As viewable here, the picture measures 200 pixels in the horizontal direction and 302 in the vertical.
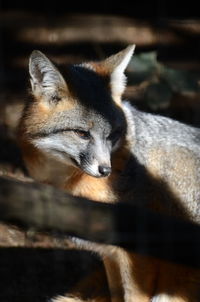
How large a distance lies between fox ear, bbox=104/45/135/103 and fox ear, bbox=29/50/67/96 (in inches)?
9.5

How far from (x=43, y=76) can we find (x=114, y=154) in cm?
43

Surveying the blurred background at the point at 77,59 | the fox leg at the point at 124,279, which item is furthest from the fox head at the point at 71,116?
the blurred background at the point at 77,59

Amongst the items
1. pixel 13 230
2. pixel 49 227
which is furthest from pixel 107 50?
pixel 49 227

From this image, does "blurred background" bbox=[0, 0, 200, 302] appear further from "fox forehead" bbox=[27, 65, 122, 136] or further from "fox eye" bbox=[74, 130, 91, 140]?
"fox eye" bbox=[74, 130, 91, 140]

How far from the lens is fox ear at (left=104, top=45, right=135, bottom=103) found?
3.09 metres

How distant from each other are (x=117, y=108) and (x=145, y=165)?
26 cm

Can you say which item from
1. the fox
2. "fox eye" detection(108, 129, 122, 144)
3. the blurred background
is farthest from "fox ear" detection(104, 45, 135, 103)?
the blurred background

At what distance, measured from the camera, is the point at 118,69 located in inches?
123

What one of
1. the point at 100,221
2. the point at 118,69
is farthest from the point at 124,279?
the point at 100,221

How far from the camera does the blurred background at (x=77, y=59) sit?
367cm

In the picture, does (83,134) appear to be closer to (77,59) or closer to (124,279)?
(124,279)

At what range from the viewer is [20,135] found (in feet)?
10.1

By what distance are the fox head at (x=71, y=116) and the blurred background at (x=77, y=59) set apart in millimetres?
623

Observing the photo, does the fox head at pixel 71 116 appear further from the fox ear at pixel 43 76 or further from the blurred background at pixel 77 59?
the blurred background at pixel 77 59
